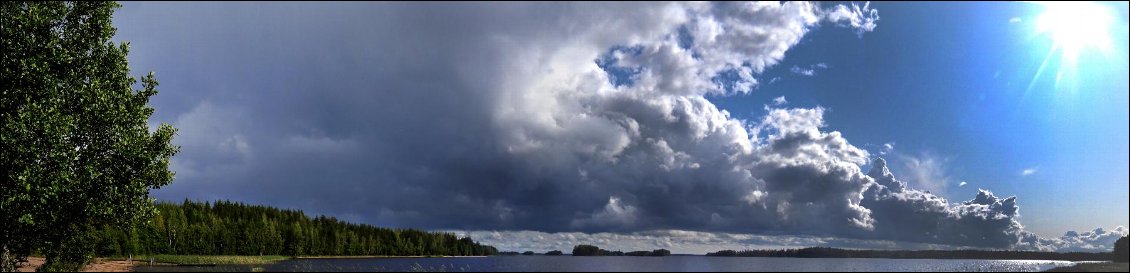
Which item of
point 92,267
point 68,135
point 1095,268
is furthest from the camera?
point 1095,268

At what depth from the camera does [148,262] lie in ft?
374

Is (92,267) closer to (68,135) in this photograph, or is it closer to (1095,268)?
(68,135)

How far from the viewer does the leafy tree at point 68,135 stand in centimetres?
4422

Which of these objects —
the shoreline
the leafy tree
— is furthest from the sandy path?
the shoreline

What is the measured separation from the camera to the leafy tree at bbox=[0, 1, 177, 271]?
145 ft


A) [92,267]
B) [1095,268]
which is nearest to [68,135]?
[92,267]

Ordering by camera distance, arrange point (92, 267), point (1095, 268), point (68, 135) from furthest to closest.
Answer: point (1095, 268) < point (92, 267) < point (68, 135)

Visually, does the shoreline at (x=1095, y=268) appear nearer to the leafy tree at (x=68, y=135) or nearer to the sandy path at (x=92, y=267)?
the leafy tree at (x=68, y=135)

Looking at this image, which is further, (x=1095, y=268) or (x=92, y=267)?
(x=1095, y=268)

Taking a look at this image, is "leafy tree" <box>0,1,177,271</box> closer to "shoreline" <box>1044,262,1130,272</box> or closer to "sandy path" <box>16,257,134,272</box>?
"sandy path" <box>16,257,134,272</box>

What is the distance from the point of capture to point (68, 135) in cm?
4691

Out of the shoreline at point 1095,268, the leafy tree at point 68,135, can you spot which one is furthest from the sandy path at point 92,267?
the shoreline at point 1095,268

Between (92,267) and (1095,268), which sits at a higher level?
(92,267)

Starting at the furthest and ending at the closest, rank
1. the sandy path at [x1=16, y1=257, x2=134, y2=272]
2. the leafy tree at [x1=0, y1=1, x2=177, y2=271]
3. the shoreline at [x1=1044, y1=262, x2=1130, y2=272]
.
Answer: the shoreline at [x1=1044, y1=262, x2=1130, y2=272] < the sandy path at [x1=16, y1=257, x2=134, y2=272] < the leafy tree at [x1=0, y1=1, x2=177, y2=271]
